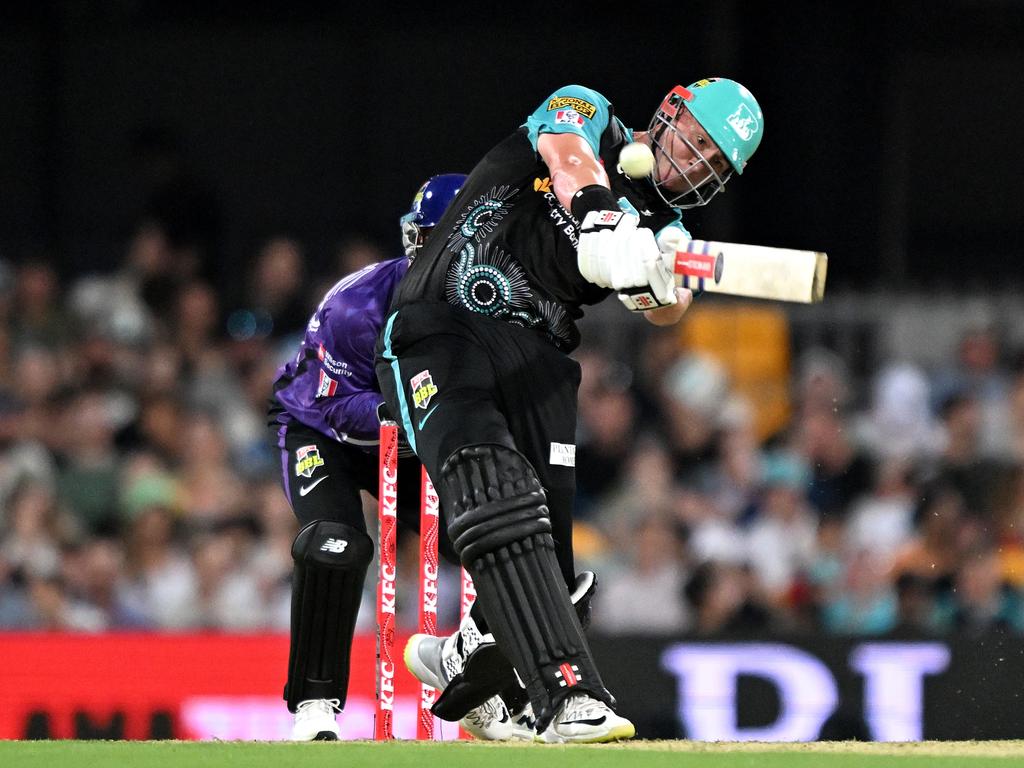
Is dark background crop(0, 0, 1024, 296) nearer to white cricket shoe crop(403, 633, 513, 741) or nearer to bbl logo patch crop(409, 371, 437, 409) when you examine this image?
white cricket shoe crop(403, 633, 513, 741)

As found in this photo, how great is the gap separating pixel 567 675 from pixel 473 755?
0.38m

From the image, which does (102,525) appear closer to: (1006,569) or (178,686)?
(178,686)

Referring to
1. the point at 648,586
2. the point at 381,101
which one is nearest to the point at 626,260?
the point at 648,586

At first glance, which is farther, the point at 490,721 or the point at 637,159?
the point at 490,721

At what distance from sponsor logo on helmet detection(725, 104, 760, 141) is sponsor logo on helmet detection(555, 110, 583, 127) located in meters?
0.43

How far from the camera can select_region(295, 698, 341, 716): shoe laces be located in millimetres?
5699

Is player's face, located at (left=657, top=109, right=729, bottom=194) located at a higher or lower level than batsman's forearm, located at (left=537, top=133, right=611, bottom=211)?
higher

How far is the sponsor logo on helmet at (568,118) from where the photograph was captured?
4.86 m

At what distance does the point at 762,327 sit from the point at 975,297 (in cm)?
131

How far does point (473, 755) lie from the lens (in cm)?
414

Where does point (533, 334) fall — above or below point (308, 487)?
above

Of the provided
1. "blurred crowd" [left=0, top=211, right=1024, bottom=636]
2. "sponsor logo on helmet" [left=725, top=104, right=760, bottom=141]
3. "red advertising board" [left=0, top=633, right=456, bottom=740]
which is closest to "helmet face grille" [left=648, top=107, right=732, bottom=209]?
"sponsor logo on helmet" [left=725, top=104, right=760, bottom=141]

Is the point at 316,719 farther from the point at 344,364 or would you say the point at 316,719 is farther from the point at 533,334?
the point at 533,334

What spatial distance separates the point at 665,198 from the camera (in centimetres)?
520
